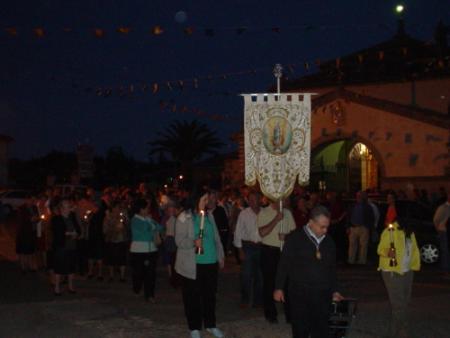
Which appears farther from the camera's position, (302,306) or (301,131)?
(301,131)

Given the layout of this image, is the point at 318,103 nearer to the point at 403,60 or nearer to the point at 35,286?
the point at 403,60

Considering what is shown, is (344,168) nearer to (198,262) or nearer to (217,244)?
(217,244)

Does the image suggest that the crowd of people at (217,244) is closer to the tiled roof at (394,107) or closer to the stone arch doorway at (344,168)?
the tiled roof at (394,107)

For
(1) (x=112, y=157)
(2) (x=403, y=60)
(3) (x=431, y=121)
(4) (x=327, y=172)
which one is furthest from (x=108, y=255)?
(1) (x=112, y=157)

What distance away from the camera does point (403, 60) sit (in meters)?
37.5

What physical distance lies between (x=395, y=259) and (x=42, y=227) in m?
9.97

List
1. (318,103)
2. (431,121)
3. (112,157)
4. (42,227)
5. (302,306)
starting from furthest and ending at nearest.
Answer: (112,157) < (318,103) < (431,121) < (42,227) < (302,306)

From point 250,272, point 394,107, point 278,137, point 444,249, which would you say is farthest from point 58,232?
point 394,107

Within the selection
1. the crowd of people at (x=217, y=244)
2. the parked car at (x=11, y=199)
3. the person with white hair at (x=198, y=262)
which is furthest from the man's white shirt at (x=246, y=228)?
the parked car at (x=11, y=199)

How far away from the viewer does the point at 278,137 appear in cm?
1050

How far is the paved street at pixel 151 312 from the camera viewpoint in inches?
395

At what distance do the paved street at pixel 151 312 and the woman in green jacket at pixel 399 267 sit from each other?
0.69 m

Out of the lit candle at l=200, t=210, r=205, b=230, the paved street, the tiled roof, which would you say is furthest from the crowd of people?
the tiled roof

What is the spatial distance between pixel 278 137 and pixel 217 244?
1824 millimetres
